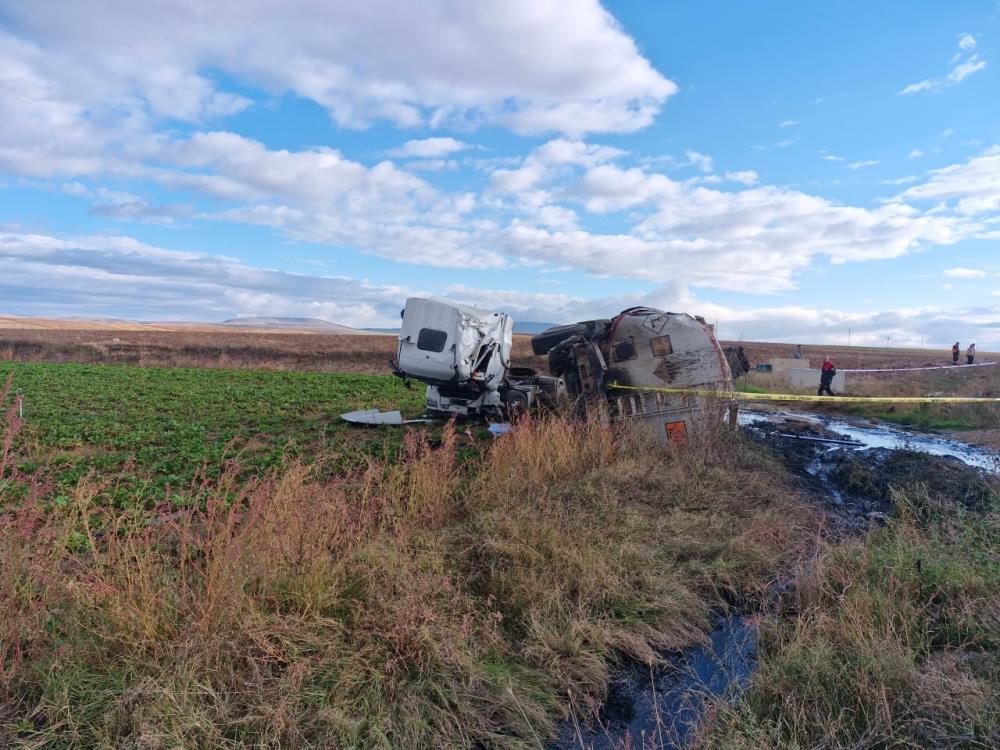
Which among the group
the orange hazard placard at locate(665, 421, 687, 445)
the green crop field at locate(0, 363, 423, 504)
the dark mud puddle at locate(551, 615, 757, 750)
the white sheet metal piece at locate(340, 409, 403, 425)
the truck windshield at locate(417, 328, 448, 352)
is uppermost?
the truck windshield at locate(417, 328, 448, 352)

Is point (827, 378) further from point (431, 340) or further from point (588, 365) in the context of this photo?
point (431, 340)

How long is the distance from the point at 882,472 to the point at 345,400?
12.9 metres

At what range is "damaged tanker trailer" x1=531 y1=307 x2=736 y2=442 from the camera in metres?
9.42

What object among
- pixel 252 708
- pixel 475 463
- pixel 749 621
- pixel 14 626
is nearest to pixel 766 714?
pixel 749 621

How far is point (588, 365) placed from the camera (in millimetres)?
10188

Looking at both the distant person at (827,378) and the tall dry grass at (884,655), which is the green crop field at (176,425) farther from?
the distant person at (827,378)

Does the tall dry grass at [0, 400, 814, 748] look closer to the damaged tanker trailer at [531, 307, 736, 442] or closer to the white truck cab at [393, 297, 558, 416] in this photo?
the damaged tanker trailer at [531, 307, 736, 442]

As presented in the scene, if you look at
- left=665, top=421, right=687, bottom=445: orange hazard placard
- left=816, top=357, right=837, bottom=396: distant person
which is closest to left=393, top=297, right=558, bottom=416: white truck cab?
left=665, top=421, right=687, bottom=445: orange hazard placard

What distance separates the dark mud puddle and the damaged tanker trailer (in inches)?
200

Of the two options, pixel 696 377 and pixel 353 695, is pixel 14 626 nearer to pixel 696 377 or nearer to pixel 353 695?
pixel 353 695

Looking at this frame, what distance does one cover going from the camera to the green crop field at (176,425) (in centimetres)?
849

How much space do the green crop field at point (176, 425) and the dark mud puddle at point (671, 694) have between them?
9.46 ft

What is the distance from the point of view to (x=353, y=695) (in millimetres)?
3287

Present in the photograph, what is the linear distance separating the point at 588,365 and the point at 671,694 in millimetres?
6856
